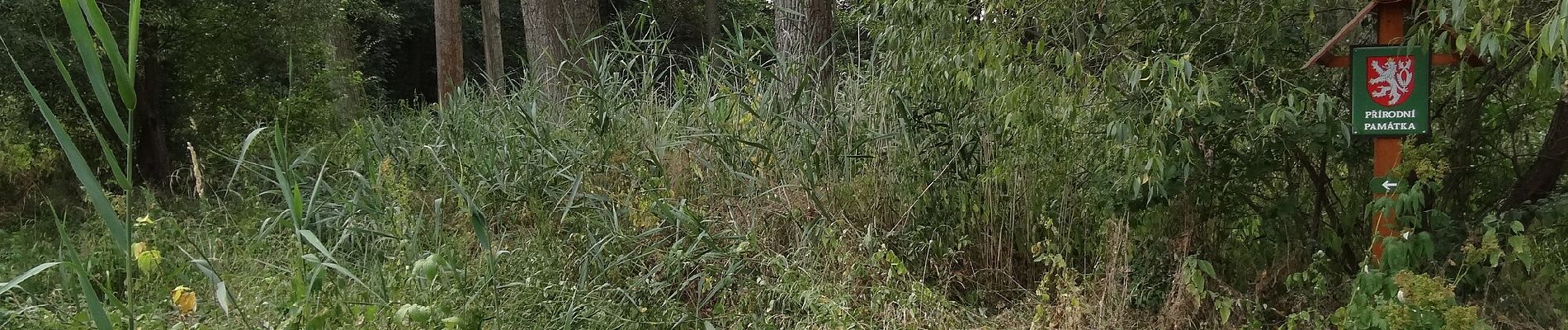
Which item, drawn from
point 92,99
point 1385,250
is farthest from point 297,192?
point 92,99

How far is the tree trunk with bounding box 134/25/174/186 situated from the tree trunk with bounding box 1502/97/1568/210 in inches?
282

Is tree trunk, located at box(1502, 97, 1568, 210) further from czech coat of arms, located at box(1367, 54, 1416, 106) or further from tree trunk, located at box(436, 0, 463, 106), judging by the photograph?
tree trunk, located at box(436, 0, 463, 106)

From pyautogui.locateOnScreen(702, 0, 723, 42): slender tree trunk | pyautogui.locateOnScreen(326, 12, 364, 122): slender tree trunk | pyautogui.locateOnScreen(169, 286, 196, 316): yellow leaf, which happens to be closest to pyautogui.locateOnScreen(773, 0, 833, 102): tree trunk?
pyautogui.locateOnScreen(169, 286, 196, 316): yellow leaf

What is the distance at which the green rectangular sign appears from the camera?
267cm

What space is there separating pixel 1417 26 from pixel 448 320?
273cm

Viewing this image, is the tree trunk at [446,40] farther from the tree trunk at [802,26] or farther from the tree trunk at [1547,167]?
the tree trunk at [1547,167]

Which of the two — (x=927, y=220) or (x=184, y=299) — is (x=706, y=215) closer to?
(x=927, y=220)

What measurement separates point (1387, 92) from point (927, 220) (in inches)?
59.3

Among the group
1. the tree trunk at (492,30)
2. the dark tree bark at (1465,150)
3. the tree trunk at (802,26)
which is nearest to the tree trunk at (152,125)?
the tree trunk at (802,26)

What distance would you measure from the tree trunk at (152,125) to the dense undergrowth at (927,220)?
2499 mm

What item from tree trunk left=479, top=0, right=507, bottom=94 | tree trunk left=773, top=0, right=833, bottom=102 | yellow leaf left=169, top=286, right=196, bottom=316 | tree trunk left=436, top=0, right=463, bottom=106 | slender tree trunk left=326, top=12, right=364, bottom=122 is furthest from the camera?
tree trunk left=479, top=0, right=507, bottom=94

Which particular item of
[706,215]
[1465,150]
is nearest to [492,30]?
[706,215]

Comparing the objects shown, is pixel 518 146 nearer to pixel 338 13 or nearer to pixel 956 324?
pixel 956 324

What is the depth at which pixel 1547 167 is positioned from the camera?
3057mm
